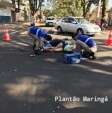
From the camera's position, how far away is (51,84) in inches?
366

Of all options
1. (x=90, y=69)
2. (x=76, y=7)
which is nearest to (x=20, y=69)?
(x=90, y=69)

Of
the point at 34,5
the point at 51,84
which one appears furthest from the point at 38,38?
the point at 34,5

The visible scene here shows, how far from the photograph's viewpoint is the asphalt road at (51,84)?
7.47m

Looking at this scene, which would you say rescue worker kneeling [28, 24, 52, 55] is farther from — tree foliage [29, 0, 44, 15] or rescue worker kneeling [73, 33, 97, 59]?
tree foliage [29, 0, 44, 15]

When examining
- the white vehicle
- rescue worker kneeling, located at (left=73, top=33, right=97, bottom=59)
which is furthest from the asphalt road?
the white vehicle

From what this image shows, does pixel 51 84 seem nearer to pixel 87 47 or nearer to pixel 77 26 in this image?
pixel 87 47

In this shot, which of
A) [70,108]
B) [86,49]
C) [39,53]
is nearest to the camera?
[70,108]

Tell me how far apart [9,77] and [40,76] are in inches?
39.0

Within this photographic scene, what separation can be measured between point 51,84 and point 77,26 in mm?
15732

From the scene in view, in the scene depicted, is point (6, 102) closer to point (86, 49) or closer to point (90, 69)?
point (90, 69)

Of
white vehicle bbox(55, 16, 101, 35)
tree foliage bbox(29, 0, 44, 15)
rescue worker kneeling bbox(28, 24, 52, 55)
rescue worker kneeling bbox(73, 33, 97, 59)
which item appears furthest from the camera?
tree foliage bbox(29, 0, 44, 15)

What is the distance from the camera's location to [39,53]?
14.4m

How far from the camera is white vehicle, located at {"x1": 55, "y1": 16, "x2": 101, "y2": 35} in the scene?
23.8 meters

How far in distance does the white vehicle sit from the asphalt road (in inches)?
387
